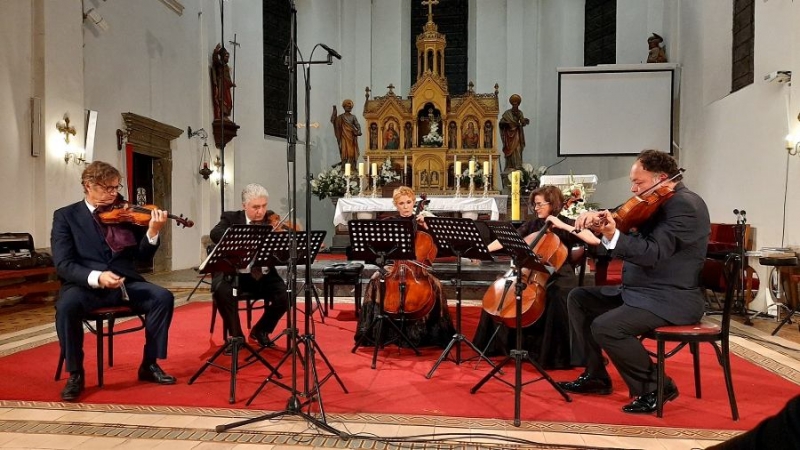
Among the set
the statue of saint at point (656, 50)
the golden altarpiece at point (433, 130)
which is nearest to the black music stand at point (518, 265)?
the golden altarpiece at point (433, 130)

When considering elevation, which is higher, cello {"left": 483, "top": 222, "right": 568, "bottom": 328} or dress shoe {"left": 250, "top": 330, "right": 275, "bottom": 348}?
cello {"left": 483, "top": 222, "right": 568, "bottom": 328}

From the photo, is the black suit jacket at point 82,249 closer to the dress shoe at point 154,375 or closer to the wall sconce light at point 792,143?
the dress shoe at point 154,375

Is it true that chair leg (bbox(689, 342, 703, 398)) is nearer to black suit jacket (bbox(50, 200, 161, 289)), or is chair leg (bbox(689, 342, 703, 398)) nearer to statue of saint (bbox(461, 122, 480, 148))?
black suit jacket (bbox(50, 200, 161, 289))

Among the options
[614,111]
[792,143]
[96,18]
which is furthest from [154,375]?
[614,111]

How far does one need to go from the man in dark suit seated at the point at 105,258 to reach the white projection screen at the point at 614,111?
8.97m

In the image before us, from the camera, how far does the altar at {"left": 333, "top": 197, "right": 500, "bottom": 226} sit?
10.1m

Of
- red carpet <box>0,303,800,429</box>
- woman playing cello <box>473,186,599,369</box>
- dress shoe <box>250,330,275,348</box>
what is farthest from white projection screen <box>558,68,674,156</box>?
dress shoe <box>250,330,275,348</box>

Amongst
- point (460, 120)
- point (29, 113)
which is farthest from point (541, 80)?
point (29, 113)

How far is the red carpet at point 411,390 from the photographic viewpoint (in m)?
3.48

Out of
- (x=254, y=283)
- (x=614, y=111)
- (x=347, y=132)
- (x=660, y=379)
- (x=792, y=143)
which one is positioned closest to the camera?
(x=660, y=379)

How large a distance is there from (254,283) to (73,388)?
1.60m

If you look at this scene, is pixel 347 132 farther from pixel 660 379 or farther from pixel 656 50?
pixel 660 379

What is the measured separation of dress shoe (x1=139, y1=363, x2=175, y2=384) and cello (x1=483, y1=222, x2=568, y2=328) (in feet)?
7.41

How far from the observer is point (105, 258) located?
4141 mm
